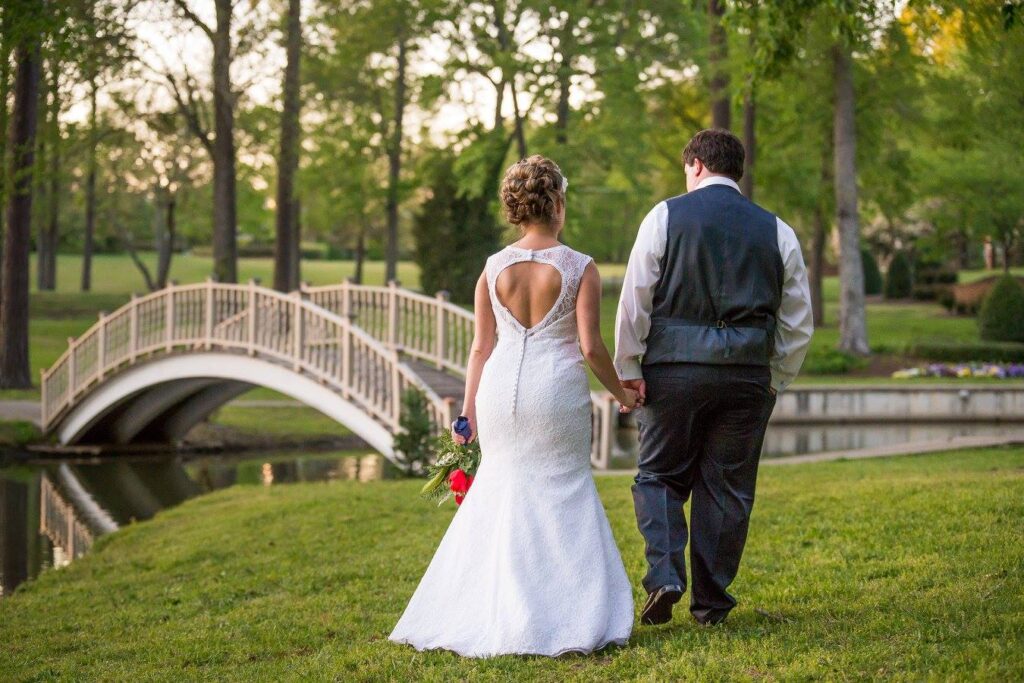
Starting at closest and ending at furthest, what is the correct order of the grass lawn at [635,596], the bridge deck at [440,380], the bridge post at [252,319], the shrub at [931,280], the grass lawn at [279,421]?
1. the grass lawn at [635,596]
2. the bridge deck at [440,380]
3. the bridge post at [252,319]
4. the grass lawn at [279,421]
5. the shrub at [931,280]

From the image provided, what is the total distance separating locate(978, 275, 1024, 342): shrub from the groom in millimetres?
25219

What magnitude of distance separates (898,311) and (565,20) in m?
16.4

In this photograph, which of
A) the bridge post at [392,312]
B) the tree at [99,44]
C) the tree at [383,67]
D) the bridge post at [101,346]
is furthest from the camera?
the tree at [383,67]

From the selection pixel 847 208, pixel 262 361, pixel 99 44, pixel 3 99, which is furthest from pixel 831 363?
pixel 3 99

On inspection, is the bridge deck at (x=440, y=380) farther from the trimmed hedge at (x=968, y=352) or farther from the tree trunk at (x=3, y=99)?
the trimmed hedge at (x=968, y=352)

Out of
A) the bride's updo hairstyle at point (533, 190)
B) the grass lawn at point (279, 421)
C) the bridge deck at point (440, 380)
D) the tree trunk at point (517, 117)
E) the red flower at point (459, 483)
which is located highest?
the tree trunk at point (517, 117)

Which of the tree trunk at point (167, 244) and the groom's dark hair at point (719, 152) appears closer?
the groom's dark hair at point (719, 152)

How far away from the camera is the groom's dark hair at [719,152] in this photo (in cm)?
536

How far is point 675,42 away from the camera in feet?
107

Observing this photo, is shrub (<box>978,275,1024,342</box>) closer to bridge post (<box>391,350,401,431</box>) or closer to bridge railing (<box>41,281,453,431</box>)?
bridge railing (<box>41,281,453,431</box>)

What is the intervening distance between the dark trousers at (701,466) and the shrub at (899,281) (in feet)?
135

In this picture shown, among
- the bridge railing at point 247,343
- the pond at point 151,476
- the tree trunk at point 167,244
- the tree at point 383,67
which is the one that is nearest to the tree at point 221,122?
the bridge railing at point 247,343

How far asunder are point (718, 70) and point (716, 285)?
19.9 metres

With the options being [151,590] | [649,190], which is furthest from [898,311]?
[151,590]
